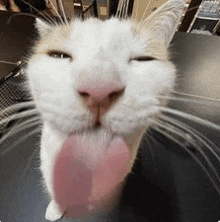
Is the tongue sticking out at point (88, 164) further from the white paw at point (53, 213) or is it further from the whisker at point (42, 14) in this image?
the whisker at point (42, 14)

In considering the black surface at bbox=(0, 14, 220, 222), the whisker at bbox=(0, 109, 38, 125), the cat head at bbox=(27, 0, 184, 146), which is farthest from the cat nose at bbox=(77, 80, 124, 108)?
the black surface at bbox=(0, 14, 220, 222)

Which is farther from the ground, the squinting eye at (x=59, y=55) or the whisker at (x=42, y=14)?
the whisker at (x=42, y=14)

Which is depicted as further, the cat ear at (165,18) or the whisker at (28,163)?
the whisker at (28,163)

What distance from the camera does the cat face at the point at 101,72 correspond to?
7.5 inches

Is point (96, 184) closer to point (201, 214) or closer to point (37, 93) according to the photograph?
point (37, 93)

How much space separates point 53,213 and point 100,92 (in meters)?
0.34

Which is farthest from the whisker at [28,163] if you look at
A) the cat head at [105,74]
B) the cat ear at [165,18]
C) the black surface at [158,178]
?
the cat ear at [165,18]

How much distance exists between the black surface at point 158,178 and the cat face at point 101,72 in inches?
8.2

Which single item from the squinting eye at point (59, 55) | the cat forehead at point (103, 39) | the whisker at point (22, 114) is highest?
the cat forehead at point (103, 39)

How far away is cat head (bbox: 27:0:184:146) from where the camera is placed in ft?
0.61

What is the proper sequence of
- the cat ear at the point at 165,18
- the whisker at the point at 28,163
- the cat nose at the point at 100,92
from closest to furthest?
the cat nose at the point at 100,92 < the cat ear at the point at 165,18 < the whisker at the point at 28,163

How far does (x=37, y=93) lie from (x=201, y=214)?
0.43 metres

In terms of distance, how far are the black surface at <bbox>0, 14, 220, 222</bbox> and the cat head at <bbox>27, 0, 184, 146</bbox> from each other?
0.19 meters

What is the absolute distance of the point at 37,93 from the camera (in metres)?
0.23
